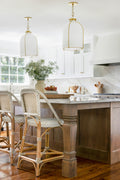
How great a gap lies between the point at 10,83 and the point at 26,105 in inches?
184

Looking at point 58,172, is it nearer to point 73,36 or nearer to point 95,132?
point 95,132

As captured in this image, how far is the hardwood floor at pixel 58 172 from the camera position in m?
3.07

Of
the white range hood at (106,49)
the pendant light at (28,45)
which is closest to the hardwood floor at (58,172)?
the pendant light at (28,45)

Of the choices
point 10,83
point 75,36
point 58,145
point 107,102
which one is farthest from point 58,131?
point 10,83

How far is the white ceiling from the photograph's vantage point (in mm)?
4387

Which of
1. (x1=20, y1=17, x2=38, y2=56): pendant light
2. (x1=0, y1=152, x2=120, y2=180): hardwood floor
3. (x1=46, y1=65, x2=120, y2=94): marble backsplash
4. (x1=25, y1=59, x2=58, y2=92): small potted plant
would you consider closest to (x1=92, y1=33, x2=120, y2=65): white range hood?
(x1=46, y1=65, x2=120, y2=94): marble backsplash

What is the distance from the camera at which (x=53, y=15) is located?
5.11 metres

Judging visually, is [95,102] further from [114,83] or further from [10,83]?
[10,83]

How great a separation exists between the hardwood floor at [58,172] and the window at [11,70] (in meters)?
4.36

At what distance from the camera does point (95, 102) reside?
3355 mm

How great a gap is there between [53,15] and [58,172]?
3008mm

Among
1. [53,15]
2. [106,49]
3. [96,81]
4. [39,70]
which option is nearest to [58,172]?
[39,70]

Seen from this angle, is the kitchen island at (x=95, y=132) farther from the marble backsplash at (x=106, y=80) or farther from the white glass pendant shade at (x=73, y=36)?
the marble backsplash at (x=106, y=80)

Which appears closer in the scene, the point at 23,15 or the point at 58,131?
the point at 58,131
